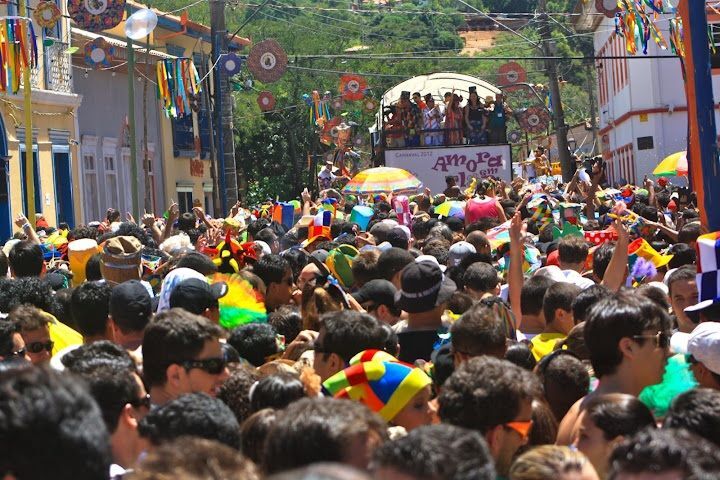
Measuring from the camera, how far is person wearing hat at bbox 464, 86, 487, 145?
1243 inches

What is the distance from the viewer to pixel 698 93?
8242mm

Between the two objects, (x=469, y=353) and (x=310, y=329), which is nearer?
(x=469, y=353)

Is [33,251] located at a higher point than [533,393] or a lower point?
higher

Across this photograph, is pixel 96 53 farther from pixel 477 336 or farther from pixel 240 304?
pixel 477 336

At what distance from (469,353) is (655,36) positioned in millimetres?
16624

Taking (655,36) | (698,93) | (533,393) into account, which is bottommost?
(533,393)

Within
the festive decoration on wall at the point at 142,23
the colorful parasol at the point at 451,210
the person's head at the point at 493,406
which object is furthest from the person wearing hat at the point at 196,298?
the festive decoration on wall at the point at 142,23

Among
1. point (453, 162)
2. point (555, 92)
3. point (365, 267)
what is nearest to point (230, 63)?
point (453, 162)

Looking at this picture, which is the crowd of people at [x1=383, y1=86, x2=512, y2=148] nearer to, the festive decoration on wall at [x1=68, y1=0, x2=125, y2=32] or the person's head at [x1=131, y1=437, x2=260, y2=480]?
the festive decoration on wall at [x1=68, y1=0, x2=125, y2=32]

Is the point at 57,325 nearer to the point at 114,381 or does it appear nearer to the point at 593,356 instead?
the point at 114,381

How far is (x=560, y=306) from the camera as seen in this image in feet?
22.1

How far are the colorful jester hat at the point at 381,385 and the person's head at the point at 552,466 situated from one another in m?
1.35

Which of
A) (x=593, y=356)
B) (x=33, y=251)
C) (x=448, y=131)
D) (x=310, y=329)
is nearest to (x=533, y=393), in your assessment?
(x=593, y=356)

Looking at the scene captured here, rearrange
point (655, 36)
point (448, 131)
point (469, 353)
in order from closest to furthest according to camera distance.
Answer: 1. point (469, 353)
2. point (655, 36)
3. point (448, 131)
